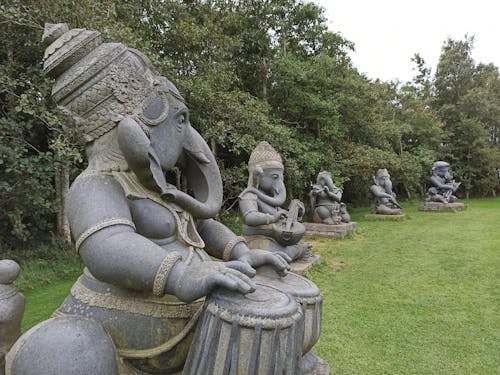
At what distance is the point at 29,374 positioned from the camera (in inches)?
49.3

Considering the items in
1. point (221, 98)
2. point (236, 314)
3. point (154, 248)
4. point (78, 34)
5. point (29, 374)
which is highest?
point (221, 98)

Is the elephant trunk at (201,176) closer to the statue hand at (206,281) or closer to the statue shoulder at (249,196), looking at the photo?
the statue hand at (206,281)

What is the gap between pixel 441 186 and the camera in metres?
14.6

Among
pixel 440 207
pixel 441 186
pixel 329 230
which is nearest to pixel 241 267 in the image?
pixel 329 230

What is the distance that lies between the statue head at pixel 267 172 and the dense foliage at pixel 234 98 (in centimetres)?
226

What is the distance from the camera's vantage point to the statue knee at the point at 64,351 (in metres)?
1.25

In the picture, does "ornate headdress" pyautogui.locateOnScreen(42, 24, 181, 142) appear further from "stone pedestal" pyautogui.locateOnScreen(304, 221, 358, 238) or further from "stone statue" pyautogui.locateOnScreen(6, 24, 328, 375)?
"stone pedestal" pyautogui.locateOnScreen(304, 221, 358, 238)

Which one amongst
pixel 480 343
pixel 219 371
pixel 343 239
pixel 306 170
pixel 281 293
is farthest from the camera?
pixel 306 170

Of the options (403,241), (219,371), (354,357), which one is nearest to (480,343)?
(354,357)

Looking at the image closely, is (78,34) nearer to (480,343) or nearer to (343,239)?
(480,343)

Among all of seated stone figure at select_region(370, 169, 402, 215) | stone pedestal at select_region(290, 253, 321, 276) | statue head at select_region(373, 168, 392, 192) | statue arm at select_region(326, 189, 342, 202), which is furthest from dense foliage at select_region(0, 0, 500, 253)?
stone pedestal at select_region(290, 253, 321, 276)

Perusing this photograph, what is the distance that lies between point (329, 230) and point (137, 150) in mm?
8086

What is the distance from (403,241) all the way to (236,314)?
8.15 metres

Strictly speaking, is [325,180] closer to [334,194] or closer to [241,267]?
[334,194]
